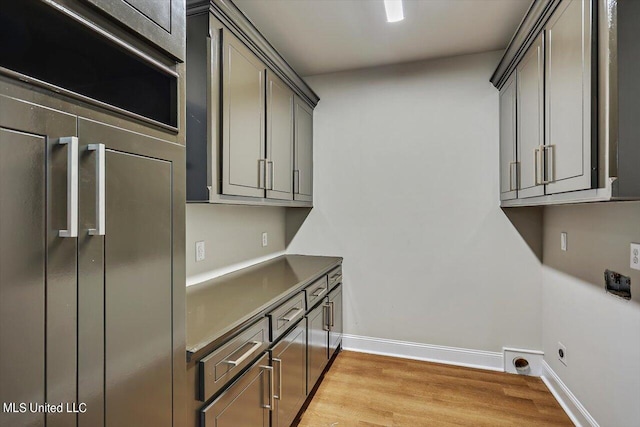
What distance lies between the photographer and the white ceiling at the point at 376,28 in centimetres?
212

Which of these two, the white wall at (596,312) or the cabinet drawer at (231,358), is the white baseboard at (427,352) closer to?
the white wall at (596,312)

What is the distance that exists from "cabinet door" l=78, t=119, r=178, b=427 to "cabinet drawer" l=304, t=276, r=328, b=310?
1.27 m

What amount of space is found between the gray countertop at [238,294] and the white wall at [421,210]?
53 centimetres

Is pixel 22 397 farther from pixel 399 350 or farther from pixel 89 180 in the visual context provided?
pixel 399 350

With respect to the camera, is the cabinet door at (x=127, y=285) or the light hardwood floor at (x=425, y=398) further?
the light hardwood floor at (x=425, y=398)

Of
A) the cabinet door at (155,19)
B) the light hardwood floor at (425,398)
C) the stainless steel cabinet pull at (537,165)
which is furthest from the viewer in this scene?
the light hardwood floor at (425,398)

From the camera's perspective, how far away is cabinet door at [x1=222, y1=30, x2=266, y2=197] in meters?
1.73

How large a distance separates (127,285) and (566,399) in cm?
278

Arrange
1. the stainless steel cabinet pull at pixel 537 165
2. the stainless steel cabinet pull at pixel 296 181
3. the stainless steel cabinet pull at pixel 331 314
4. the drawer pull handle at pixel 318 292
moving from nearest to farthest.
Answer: the stainless steel cabinet pull at pixel 537 165 < the drawer pull handle at pixel 318 292 < the stainless steel cabinet pull at pixel 331 314 < the stainless steel cabinet pull at pixel 296 181

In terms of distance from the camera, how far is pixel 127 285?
2.69 ft

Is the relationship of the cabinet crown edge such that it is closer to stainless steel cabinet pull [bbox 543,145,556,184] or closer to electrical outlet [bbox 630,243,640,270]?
stainless steel cabinet pull [bbox 543,145,556,184]

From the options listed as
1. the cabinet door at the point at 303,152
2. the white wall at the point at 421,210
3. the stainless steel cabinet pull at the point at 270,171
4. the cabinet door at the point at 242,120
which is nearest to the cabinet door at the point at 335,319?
the white wall at the point at 421,210

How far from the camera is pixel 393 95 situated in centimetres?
→ 299

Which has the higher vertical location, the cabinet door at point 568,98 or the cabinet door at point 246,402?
the cabinet door at point 568,98
